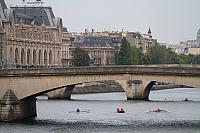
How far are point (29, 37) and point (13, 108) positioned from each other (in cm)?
6937

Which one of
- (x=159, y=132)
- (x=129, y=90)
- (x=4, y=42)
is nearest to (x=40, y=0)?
(x=4, y=42)

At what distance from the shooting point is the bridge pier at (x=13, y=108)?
187ft

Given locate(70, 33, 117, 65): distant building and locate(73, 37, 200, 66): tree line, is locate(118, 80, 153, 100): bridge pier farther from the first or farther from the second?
locate(70, 33, 117, 65): distant building

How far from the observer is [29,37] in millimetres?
125938

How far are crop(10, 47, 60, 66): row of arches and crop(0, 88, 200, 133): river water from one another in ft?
126

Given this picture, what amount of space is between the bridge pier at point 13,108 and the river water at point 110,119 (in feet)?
3.33

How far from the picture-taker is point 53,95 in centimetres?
8950

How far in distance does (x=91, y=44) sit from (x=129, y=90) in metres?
90.0

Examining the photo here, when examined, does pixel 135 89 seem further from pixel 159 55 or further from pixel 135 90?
pixel 159 55

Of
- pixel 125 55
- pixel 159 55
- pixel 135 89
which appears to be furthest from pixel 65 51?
pixel 135 89

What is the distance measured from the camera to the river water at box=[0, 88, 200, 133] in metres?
52.3

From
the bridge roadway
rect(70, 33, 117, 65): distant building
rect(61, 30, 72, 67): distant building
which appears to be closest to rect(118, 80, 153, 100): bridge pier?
the bridge roadway

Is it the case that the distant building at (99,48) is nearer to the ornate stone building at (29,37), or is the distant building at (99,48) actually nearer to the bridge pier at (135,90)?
the ornate stone building at (29,37)

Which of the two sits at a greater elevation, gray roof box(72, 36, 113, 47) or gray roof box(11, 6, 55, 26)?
gray roof box(11, 6, 55, 26)
